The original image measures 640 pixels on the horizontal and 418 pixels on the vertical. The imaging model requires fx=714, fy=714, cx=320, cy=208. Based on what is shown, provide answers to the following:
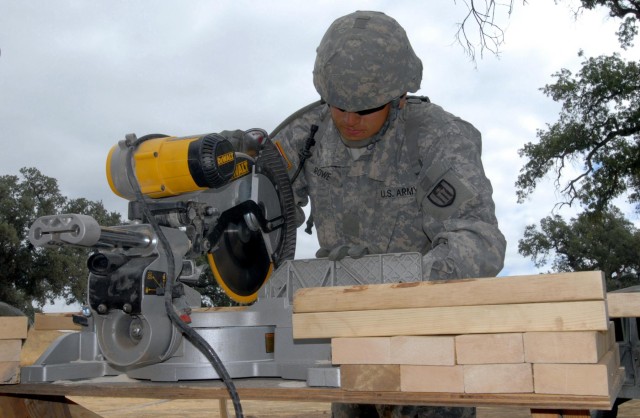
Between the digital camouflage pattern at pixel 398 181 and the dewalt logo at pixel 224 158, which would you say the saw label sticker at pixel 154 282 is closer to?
the dewalt logo at pixel 224 158

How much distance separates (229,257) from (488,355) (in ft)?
4.05

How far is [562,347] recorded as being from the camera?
1.73 m

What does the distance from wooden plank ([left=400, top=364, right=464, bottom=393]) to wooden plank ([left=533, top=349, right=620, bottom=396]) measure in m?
Answer: 0.20

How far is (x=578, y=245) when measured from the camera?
30812 mm

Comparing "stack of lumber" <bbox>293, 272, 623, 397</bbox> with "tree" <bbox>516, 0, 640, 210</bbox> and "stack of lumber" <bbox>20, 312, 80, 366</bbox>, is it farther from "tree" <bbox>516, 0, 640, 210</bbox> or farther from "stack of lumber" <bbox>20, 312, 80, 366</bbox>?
"tree" <bbox>516, 0, 640, 210</bbox>

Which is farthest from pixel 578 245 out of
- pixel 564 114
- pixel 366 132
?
pixel 366 132

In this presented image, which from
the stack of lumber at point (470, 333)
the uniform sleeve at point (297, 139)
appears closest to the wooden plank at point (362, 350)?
the stack of lumber at point (470, 333)

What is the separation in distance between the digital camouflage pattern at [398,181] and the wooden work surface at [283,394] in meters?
1.15

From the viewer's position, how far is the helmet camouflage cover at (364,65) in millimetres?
3301

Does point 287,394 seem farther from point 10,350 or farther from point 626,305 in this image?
point 626,305

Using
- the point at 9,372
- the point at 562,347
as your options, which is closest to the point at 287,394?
the point at 562,347

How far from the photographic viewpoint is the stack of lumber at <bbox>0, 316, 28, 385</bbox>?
255 cm

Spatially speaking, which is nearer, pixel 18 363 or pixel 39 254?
pixel 18 363

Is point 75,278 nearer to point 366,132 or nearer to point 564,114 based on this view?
point 564,114
